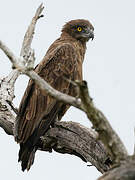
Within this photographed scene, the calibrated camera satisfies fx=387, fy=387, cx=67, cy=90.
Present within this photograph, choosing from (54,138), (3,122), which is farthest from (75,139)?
(3,122)

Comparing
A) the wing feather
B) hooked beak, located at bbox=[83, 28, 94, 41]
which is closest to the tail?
the wing feather

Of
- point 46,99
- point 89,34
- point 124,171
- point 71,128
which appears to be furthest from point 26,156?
point 89,34

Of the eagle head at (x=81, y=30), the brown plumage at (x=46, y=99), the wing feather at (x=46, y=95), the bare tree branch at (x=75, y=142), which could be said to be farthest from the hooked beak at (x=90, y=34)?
the bare tree branch at (x=75, y=142)

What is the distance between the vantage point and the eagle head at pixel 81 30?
6980mm

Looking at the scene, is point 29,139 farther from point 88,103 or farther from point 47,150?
point 88,103

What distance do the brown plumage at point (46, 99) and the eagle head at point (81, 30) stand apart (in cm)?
42

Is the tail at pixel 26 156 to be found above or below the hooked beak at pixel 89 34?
below

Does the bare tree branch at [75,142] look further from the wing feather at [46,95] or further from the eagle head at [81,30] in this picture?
the eagle head at [81,30]

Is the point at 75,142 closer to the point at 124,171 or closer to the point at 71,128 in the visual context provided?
the point at 71,128

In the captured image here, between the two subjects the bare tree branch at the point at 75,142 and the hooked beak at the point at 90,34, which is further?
the hooked beak at the point at 90,34

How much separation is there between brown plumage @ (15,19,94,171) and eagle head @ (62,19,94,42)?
0.42 meters

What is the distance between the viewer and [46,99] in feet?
18.3

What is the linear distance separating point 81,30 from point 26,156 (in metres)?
2.89

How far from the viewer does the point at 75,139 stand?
15.8 feet
